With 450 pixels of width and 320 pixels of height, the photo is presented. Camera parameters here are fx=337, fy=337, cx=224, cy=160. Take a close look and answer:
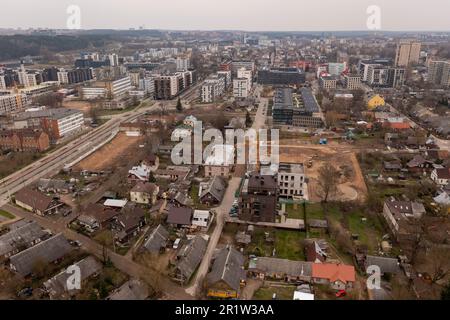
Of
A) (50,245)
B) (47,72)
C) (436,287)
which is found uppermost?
(47,72)

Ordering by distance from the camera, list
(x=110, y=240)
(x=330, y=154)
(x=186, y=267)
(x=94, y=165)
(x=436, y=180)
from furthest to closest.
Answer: (x=330, y=154)
(x=94, y=165)
(x=436, y=180)
(x=110, y=240)
(x=186, y=267)

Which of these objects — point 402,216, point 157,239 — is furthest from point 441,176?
point 157,239

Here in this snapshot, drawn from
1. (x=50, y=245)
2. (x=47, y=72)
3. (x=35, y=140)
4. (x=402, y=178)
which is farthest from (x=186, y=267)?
(x=47, y=72)

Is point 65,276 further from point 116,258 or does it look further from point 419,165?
point 419,165

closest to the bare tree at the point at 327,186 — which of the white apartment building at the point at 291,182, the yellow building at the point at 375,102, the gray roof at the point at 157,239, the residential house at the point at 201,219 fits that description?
the white apartment building at the point at 291,182

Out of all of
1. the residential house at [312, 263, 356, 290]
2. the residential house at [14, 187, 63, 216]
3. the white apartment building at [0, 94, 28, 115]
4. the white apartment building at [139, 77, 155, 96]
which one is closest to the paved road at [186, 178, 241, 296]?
the residential house at [312, 263, 356, 290]

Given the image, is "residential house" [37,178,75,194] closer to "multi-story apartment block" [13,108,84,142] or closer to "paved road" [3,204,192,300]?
"paved road" [3,204,192,300]

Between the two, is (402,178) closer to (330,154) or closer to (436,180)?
(436,180)
